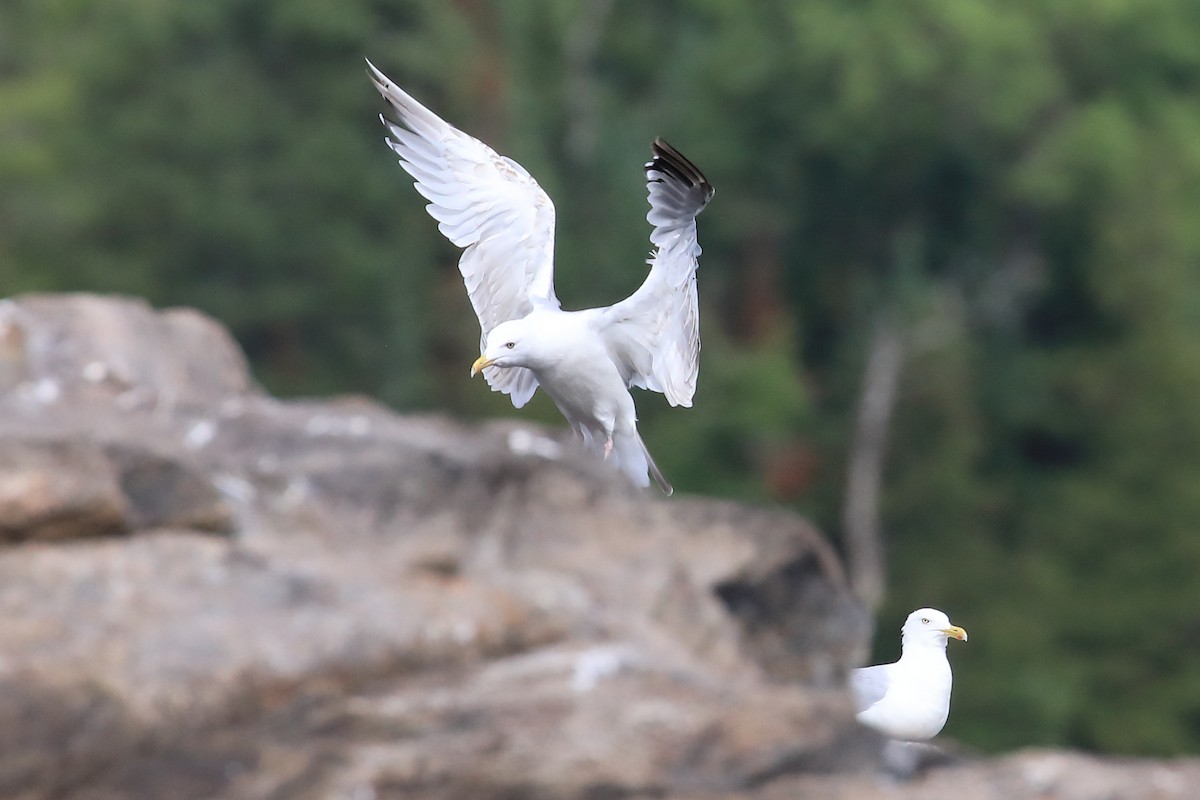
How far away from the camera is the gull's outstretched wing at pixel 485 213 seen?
19.1 feet

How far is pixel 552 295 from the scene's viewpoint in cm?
564

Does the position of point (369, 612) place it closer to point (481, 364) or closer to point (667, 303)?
point (667, 303)

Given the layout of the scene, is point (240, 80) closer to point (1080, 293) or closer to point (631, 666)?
point (1080, 293)

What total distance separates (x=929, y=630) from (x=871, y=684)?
0.18 meters

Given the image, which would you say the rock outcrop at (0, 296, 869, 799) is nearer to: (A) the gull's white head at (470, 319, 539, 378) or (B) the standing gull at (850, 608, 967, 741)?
(A) the gull's white head at (470, 319, 539, 378)

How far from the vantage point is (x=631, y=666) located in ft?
31.2

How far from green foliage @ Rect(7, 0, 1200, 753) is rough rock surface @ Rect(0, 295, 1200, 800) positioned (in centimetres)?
1167

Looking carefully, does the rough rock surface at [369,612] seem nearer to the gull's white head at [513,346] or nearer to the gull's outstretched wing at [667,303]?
the gull's outstretched wing at [667,303]

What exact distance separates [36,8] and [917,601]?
12066 mm

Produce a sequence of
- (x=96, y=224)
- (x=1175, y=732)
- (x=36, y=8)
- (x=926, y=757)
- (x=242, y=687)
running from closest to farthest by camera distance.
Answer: (x=242, y=687) < (x=926, y=757) < (x=1175, y=732) < (x=96, y=224) < (x=36, y=8)

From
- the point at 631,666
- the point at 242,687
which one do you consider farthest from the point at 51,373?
the point at 631,666

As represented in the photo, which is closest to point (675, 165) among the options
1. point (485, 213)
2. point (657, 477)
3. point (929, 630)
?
point (657, 477)

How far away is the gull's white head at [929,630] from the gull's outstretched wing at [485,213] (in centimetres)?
160

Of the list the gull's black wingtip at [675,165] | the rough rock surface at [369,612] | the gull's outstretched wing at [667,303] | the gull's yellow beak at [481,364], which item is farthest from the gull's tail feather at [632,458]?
the rough rock surface at [369,612]
